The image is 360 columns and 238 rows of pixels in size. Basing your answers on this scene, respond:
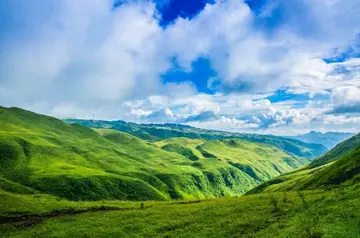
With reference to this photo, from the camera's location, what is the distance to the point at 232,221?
48.9 m

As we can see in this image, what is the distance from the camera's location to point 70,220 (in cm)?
6091

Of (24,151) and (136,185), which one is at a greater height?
(24,151)

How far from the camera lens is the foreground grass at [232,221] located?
3862 centimetres

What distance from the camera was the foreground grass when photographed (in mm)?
38625

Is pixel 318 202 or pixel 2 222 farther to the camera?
pixel 2 222

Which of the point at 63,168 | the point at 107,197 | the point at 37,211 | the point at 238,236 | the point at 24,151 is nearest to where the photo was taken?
the point at 238,236

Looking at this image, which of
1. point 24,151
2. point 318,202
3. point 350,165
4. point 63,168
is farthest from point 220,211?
point 24,151

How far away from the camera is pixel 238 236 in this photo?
42188 millimetres

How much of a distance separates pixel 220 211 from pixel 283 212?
39.9 feet

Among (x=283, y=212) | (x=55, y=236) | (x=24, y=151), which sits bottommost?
(x=55, y=236)

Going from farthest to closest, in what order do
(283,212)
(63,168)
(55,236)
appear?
(63,168) → (55,236) → (283,212)

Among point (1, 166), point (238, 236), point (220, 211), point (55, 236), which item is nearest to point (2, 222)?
point (55, 236)

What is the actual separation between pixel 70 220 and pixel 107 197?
8257 centimetres

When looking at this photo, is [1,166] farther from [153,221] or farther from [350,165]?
[350,165]
